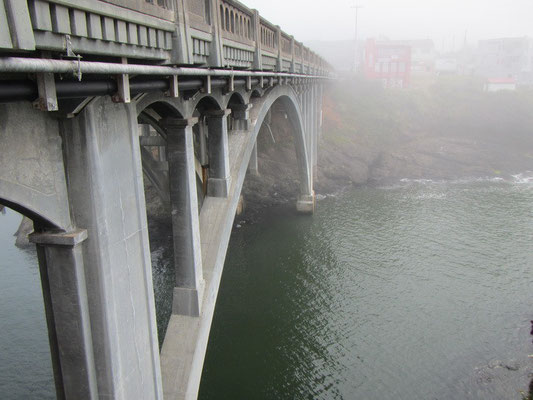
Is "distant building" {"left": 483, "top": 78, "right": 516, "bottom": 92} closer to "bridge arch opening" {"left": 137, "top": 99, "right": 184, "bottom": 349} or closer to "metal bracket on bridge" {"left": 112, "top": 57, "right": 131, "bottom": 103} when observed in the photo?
"bridge arch opening" {"left": 137, "top": 99, "right": 184, "bottom": 349}

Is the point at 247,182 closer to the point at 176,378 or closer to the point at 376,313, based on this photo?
the point at 376,313

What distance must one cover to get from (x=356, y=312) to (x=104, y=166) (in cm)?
1418

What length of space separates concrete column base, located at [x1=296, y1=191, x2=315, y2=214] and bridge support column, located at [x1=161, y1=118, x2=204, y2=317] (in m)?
20.9

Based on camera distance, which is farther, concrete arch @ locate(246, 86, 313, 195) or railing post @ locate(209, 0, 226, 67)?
concrete arch @ locate(246, 86, 313, 195)

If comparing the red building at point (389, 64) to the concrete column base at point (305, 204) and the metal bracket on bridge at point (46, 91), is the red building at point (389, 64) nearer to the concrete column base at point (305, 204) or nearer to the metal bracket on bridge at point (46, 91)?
the concrete column base at point (305, 204)

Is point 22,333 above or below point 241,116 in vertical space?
below

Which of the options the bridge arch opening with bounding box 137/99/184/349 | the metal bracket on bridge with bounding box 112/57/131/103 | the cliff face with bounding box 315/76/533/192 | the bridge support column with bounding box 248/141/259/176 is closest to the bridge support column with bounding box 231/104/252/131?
the bridge arch opening with bounding box 137/99/184/349

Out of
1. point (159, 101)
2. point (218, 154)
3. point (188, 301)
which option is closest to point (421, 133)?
point (218, 154)

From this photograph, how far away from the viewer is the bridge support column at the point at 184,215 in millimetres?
8781

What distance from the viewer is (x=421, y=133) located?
2052 inches

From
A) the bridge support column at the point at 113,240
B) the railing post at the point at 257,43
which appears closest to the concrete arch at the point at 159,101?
the bridge support column at the point at 113,240

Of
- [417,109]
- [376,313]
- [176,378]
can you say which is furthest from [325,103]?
[176,378]

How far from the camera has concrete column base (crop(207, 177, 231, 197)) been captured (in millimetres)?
11703

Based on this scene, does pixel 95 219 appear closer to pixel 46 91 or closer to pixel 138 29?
pixel 46 91
